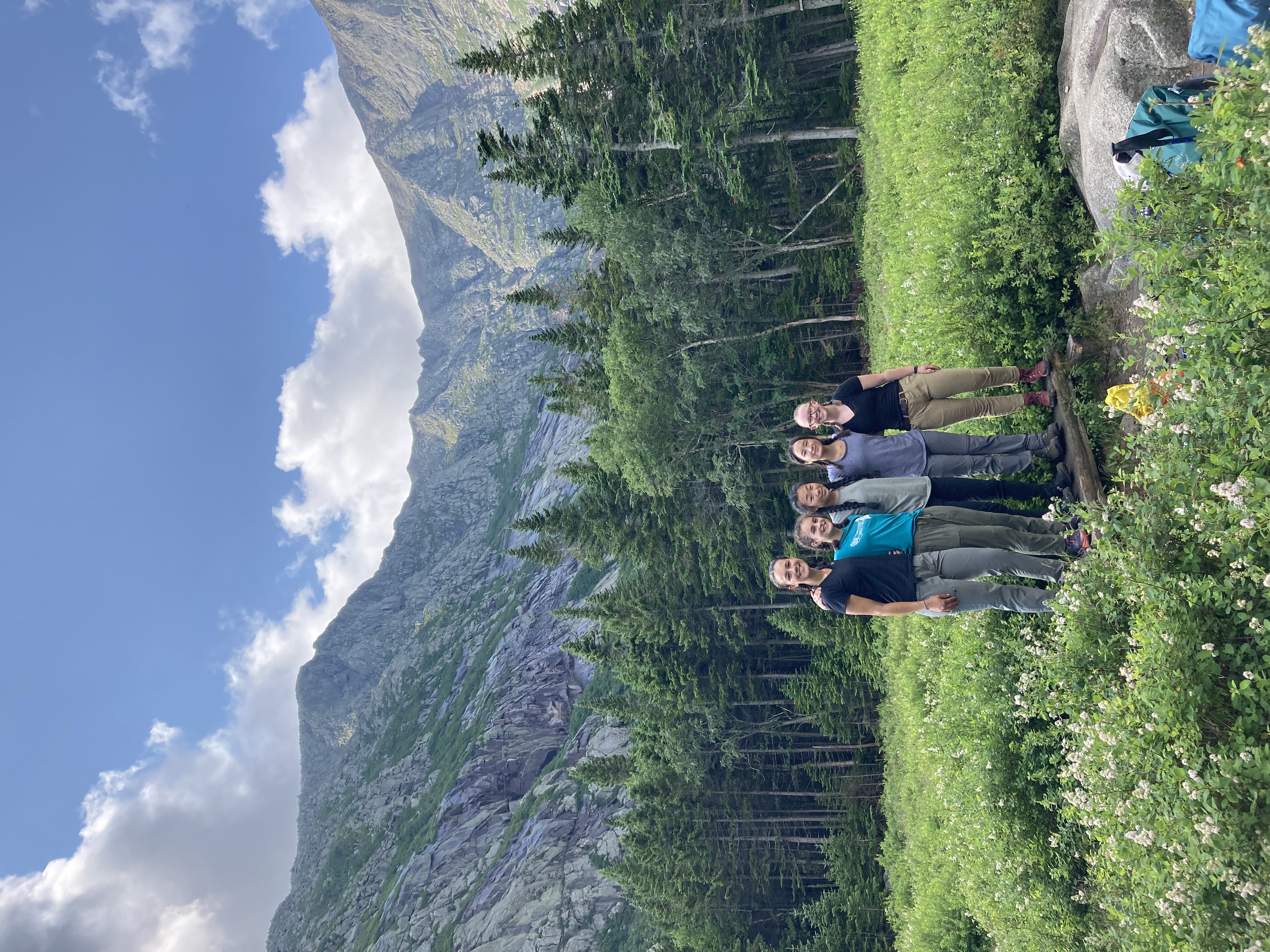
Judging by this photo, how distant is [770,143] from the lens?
1057 inches

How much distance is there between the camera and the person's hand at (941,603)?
9227mm

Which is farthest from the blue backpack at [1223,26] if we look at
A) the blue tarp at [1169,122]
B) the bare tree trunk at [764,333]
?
the bare tree trunk at [764,333]

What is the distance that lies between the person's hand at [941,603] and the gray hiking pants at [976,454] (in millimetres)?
2348

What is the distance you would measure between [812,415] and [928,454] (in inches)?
79.4

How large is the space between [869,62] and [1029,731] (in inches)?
770

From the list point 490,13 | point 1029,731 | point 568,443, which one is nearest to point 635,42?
point 1029,731

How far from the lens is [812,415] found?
10727mm

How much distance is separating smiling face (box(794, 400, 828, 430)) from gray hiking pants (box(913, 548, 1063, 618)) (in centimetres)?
255

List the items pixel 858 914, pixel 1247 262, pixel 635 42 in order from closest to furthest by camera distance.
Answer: pixel 1247 262 < pixel 635 42 < pixel 858 914

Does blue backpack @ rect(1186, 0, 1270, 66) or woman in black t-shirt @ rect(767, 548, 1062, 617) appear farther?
woman in black t-shirt @ rect(767, 548, 1062, 617)

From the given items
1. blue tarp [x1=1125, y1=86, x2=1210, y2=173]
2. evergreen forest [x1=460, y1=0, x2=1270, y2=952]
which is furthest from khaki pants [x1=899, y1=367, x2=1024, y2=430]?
blue tarp [x1=1125, y1=86, x2=1210, y2=173]

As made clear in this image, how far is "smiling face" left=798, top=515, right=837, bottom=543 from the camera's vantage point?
32.6 feet

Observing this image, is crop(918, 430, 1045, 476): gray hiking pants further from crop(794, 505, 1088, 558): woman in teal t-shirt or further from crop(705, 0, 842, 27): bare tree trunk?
crop(705, 0, 842, 27): bare tree trunk

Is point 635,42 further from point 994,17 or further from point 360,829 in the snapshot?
point 360,829
